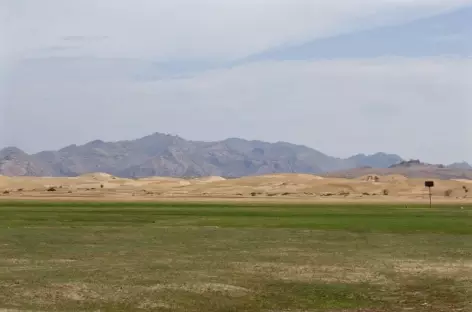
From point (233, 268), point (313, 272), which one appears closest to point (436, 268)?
point (313, 272)

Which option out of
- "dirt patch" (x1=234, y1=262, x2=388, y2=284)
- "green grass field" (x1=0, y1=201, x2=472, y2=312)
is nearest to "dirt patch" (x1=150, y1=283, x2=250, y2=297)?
"green grass field" (x1=0, y1=201, x2=472, y2=312)

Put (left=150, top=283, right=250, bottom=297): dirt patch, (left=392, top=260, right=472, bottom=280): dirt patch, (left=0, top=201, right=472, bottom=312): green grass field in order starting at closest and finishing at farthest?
(left=0, top=201, right=472, bottom=312): green grass field, (left=150, top=283, right=250, bottom=297): dirt patch, (left=392, top=260, right=472, bottom=280): dirt patch

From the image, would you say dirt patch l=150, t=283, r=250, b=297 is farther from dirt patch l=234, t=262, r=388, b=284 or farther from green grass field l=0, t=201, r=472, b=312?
dirt patch l=234, t=262, r=388, b=284

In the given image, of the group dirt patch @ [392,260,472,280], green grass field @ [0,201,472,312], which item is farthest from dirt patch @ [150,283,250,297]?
dirt patch @ [392,260,472,280]

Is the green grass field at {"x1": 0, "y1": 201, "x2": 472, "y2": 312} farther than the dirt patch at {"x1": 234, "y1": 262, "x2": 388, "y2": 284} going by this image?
No

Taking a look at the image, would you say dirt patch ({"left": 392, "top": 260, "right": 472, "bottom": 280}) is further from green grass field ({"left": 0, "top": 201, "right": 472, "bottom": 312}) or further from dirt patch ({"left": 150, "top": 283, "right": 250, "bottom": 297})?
dirt patch ({"left": 150, "top": 283, "right": 250, "bottom": 297})

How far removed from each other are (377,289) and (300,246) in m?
15.4

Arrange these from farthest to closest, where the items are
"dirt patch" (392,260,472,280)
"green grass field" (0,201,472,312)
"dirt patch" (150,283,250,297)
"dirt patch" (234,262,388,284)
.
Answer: "dirt patch" (392,260,472,280) → "dirt patch" (234,262,388,284) → "dirt patch" (150,283,250,297) → "green grass field" (0,201,472,312)

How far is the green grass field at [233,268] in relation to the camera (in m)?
25.5

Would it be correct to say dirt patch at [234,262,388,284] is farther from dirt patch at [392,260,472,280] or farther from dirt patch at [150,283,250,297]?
dirt patch at [150,283,250,297]

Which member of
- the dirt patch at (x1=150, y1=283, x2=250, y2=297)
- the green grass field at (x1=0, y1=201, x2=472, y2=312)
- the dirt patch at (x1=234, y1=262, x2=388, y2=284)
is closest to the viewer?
the green grass field at (x1=0, y1=201, x2=472, y2=312)

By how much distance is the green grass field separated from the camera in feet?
83.8

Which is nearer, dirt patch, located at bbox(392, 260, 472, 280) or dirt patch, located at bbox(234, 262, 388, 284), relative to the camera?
dirt patch, located at bbox(234, 262, 388, 284)

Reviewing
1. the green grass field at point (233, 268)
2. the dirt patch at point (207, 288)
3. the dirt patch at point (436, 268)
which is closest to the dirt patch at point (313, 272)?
the green grass field at point (233, 268)
